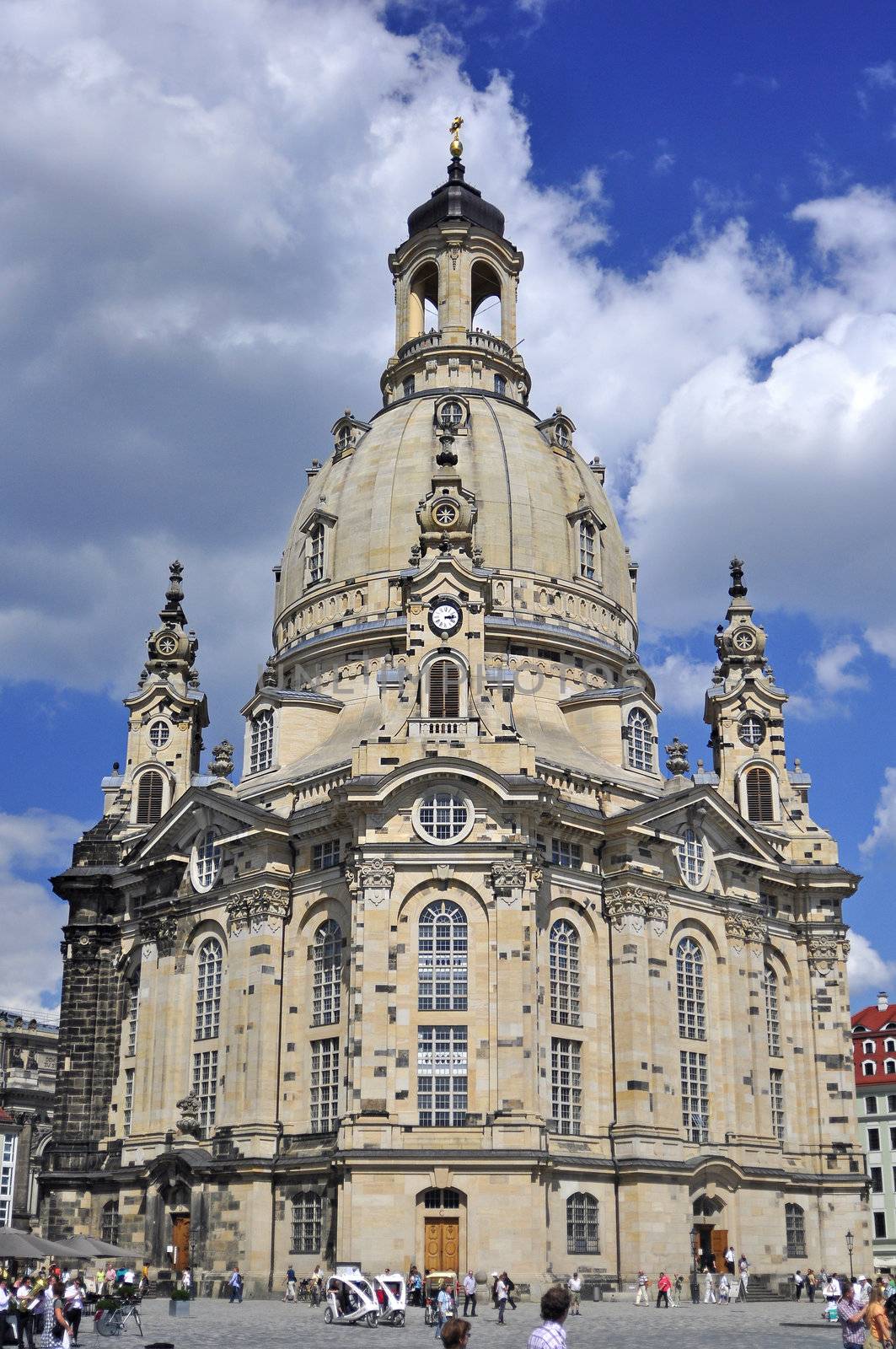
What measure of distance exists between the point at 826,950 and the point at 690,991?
11568 mm

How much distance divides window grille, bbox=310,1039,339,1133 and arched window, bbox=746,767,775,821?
2955 centimetres

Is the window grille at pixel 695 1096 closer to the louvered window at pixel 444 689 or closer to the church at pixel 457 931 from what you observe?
the church at pixel 457 931

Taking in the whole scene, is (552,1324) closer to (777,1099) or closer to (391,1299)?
(391,1299)

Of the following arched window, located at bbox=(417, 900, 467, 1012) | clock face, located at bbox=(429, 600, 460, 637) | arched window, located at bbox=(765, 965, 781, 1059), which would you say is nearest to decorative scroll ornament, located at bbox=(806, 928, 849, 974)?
arched window, located at bbox=(765, 965, 781, 1059)

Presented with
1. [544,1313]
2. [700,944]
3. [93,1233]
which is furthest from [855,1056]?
[544,1313]

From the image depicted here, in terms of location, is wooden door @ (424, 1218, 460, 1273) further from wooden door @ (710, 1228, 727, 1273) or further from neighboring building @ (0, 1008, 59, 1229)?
neighboring building @ (0, 1008, 59, 1229)

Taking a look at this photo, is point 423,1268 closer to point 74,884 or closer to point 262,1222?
point 262,1222

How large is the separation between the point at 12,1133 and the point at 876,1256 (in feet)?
218

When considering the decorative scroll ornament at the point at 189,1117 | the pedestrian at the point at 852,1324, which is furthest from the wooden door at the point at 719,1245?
the pedestrian at the point at 852,1324

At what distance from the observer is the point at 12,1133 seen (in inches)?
4742

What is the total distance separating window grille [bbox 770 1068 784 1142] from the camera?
76500 mm

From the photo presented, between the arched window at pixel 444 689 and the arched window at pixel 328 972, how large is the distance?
1073 centimetres

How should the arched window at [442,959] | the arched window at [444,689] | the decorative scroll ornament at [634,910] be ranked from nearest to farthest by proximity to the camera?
1. the arched window at [442,959]
2. the arched window at [444,689]
3. the decorative scroll ornament at [634,910]

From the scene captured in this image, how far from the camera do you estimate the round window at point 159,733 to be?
291 ft
